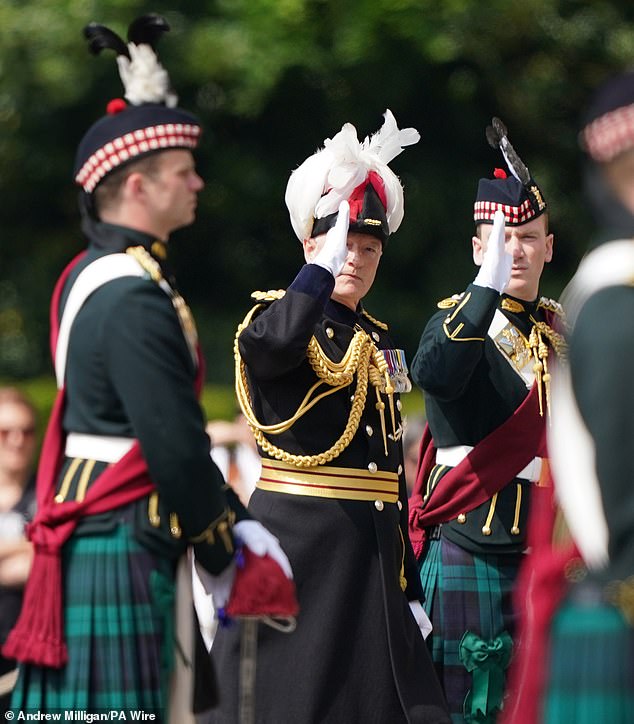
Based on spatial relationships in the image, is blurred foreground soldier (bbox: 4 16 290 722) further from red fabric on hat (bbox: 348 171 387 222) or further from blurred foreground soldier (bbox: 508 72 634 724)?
red fabric on hat (bbox: 348 171 387 222)

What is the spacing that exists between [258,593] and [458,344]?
1599 millimetres

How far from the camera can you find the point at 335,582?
5.07 metres

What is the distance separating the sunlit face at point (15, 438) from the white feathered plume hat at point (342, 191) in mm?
1418

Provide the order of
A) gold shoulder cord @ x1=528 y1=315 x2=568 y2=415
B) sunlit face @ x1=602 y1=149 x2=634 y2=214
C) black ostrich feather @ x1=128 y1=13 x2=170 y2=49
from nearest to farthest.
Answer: sunlit face @ x1=602 y1=149 x2=634 y2=214
black ostrich feather @ x1=128 y1=13 x2=170 y2=49
gold shoulder cord @ x1=528 y1=315 x2=568 y2=415

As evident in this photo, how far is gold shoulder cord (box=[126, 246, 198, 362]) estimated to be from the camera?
4.03 m

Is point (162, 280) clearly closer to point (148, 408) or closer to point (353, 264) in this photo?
point (148, 408)

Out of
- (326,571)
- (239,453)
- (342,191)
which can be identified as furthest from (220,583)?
(239,453)

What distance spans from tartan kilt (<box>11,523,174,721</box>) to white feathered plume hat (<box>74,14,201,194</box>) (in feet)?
2.95

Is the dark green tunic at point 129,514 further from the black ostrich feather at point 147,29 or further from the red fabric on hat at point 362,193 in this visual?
the red fabric on hat at point 362,193

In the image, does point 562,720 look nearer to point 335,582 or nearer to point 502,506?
point 335,582

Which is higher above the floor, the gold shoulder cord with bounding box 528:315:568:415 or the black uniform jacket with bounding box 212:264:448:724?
the gold shoulder cord with bounding box 528:315:568:415

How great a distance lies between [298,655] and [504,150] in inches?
80.0

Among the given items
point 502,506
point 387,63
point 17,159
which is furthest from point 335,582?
point 17,159

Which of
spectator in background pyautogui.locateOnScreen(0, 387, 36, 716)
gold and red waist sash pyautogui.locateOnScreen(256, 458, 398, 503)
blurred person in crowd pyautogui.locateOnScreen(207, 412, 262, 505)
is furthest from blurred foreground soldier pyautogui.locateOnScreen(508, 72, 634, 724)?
blurred person in crowd pyautogui.locateOnScreen(207, 412, 262, 505)
